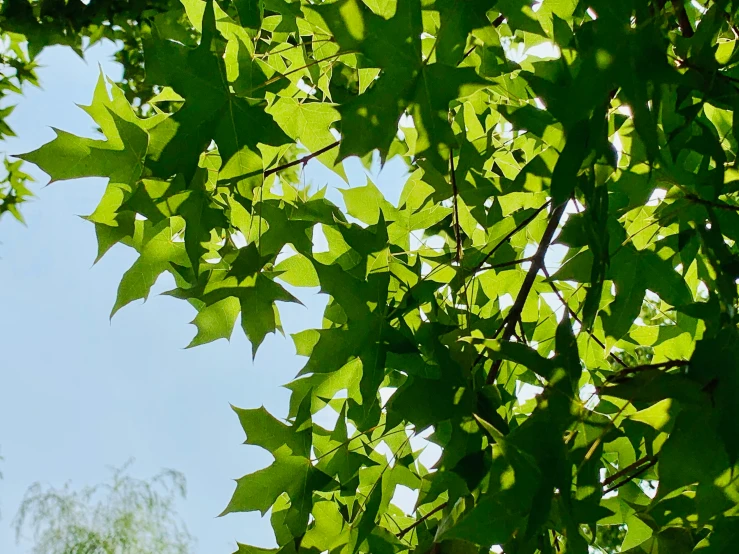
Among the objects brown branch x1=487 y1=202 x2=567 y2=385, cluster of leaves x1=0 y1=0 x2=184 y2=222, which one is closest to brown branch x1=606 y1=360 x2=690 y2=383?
brown branch x1=487 y1=202 x2=567 y2=385

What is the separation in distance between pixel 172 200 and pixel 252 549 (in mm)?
489

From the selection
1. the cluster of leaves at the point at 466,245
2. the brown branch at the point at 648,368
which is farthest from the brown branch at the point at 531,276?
the brown branch at the point at 648,368

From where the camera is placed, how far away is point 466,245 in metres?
1.11

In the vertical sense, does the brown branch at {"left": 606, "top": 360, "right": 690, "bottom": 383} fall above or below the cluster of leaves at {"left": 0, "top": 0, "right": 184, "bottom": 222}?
below

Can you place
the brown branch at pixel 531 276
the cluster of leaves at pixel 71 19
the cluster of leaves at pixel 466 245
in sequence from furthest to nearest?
the cluster of leaves at pixel 71 19
the brown branch at pixel 531 276
the cluster of leaves at pixel 466 245

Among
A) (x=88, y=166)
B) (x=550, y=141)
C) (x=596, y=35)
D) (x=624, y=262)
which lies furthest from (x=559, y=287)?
(x=88, y=166)

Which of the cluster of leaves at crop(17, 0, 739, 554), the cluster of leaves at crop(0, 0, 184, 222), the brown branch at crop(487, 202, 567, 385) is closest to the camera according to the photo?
the cluster of leaves at crop(17, 0, 739, 554)

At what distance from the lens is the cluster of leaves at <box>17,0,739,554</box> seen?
0.64 m

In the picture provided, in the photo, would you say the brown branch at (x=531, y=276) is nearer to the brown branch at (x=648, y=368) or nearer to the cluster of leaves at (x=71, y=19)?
the brown branch at (x=648, y=368)

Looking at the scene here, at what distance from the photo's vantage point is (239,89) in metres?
0.82

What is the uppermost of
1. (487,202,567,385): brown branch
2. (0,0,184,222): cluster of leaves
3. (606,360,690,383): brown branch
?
(0,0,184,222): cluster of leaves

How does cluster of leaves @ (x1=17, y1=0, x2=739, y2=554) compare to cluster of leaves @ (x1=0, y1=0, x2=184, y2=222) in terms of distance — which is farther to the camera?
cluster of leaves @ (x1=0, y1=0, x2=184, y2=222)

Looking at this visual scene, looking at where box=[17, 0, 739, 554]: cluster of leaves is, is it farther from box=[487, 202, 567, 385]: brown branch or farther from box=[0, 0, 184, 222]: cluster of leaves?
box=[0, 0, 184, 222]: cluster of leaves

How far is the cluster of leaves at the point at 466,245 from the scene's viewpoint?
64cm
